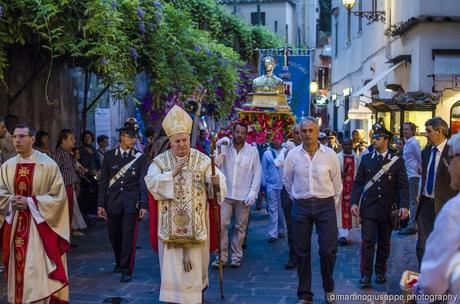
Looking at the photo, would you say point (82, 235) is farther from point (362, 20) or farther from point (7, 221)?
point (362, 20)

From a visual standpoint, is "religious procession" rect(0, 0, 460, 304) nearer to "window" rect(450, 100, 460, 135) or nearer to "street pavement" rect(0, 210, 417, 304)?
"street pavement" rect(0, 210, 417, 304)

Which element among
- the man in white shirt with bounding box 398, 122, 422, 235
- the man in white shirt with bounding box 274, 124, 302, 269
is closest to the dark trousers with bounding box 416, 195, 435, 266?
the man in white shirt with bounding box 274, 124, 302, 269

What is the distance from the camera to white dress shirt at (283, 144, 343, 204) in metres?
7.00

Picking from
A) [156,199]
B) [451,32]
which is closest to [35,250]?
[156,199]

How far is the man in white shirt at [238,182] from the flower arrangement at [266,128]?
875 mm

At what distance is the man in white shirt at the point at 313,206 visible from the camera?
697 centimetres

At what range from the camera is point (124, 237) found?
8.32 m

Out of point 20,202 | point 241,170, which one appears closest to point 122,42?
point 241,170

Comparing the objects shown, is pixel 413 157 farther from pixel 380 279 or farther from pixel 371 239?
pixel 371 239

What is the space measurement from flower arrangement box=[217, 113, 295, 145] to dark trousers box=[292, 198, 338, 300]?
126 inches

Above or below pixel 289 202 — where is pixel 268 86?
above

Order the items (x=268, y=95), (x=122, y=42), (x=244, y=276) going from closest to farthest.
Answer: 1. (x=244, y=276)
2. (x=122, y=42)
3. (x=268, y=95)

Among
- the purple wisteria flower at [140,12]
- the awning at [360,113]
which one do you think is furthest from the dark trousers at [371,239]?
the awning at [360,113]

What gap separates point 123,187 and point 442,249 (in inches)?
229
